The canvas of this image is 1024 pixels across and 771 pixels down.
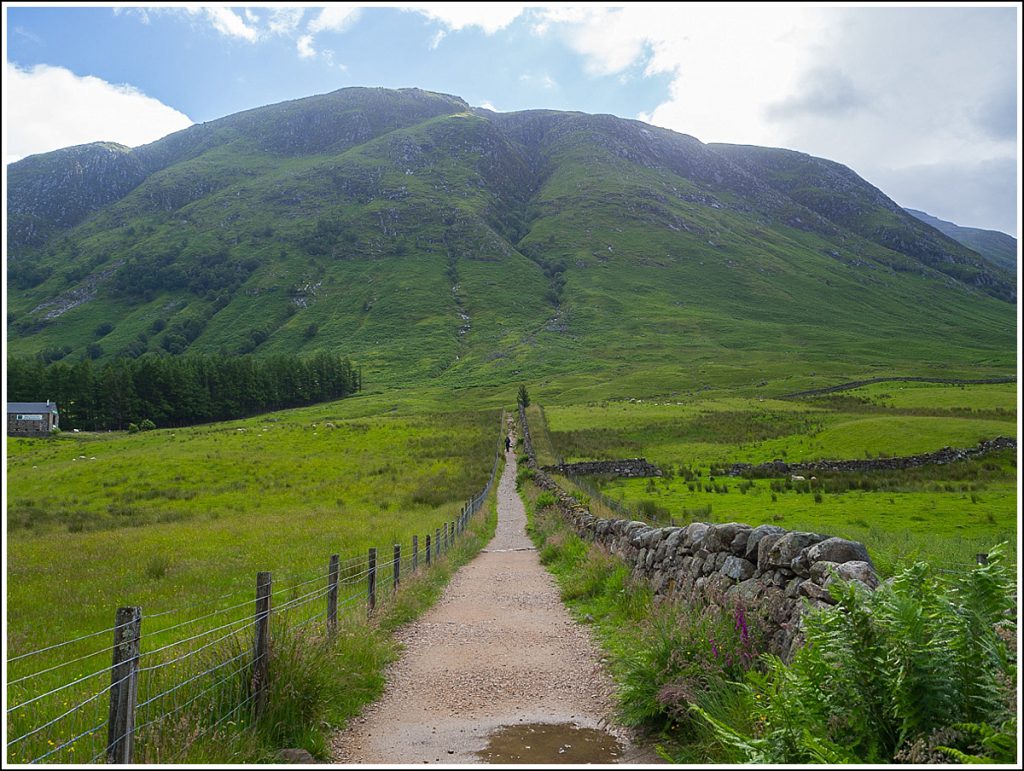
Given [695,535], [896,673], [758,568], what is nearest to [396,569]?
[695,535]

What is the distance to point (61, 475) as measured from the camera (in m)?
49.9

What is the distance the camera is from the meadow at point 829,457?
22047mm

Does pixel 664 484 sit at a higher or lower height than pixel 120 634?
lower

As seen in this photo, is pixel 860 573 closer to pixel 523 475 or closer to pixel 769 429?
pixel 523 475

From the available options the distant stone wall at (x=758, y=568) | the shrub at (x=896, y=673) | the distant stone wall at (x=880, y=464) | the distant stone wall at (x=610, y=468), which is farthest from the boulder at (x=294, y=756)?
the distant stone wall at (x=610, y=468)

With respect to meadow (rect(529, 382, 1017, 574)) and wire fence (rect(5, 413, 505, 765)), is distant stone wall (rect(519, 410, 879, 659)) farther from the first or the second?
wire fence (rect(5, 413, 505, 765))

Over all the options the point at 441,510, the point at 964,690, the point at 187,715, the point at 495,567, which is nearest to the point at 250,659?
the point at 187,715

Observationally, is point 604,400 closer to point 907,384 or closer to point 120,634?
point 907,384

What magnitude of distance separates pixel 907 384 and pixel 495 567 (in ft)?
312

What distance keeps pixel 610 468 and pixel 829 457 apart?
14159 mm

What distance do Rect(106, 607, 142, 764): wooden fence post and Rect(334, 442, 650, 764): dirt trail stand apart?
2.10m

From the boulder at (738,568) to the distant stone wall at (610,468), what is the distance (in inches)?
1412

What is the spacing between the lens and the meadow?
2205cm

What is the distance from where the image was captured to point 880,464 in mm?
39812
